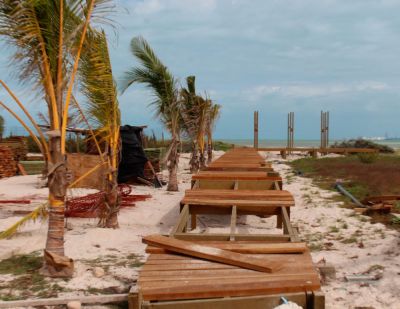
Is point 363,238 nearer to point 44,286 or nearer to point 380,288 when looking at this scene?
point 380,288

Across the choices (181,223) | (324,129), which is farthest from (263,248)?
(324,129)

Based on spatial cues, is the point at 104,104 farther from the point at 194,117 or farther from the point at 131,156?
the point at 194,117

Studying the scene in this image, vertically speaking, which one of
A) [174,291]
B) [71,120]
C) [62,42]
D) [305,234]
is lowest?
[305,234]

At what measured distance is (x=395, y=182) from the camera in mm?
12273

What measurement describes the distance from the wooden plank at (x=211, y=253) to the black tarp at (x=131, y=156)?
9975 mm

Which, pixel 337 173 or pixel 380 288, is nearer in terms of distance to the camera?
pixel 380 288

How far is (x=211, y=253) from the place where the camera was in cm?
388

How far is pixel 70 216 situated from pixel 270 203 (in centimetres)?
434

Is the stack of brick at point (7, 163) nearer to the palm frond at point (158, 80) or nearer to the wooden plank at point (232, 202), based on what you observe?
the palm frond at point (158, 80)

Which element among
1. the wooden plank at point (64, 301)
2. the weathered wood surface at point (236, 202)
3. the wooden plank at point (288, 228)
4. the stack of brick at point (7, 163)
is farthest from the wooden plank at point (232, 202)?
the stack of brick at point (7, 163)

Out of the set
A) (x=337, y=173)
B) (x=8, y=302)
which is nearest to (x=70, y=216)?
(x=8, y=302)

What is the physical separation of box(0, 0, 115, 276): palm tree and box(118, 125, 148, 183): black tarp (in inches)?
351

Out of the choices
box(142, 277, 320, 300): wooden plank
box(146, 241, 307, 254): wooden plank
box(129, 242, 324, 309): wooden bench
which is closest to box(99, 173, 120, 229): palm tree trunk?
box(146, 241, 307, 254): wooden plank

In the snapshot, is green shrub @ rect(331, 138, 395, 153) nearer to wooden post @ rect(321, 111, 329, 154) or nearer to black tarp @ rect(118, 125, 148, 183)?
wooden post @ rect(321, 111, 329, 154)
